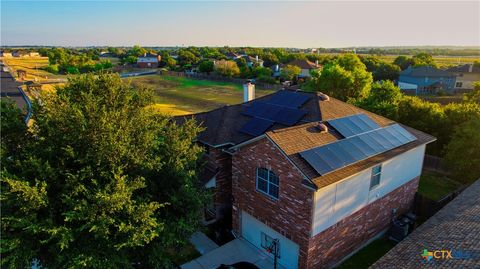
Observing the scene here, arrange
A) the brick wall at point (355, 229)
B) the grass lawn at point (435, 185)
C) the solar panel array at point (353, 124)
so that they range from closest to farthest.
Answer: the brick wall at point (355, 229), the solar panel array at point (353, 124), the grass lawn at point (435, 185)

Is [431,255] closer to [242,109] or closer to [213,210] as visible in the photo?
[213,210]

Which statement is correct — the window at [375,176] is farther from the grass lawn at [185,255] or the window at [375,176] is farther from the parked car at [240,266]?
the grass lawn at [185,255]

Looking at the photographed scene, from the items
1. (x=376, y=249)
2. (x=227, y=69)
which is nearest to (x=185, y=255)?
(x=376, y=249)

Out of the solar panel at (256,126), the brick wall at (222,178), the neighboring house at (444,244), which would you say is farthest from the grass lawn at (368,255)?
the solar panel at (256,126)

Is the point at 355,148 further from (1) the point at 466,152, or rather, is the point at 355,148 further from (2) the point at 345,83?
(2) the point at 345,83

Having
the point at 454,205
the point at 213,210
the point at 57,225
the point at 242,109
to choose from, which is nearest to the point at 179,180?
the point at 57,225

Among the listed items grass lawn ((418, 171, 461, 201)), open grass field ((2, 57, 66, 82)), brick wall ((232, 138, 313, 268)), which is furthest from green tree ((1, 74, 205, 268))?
open grass field ((2, 57, 66, 82))
